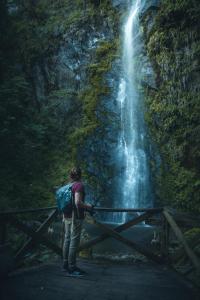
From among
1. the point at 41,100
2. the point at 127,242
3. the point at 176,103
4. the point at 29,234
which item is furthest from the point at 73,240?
the point at 41,100

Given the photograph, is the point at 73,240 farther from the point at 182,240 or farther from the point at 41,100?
the point at 41,100

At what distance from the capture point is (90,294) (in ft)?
15.6

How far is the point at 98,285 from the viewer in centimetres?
519

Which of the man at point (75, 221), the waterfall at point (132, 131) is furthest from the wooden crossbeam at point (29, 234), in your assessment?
the waterfall at point (132, 131)

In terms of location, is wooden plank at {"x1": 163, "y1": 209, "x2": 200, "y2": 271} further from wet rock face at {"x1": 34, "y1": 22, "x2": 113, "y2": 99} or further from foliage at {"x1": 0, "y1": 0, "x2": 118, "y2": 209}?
wet rock face at {"x1": 34, "y1": 22, "x2": 113, "y2": 99}

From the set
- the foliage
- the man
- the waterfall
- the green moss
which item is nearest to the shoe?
the man

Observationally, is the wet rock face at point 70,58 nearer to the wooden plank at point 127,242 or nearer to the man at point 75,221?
the wooden plank at point 127,242

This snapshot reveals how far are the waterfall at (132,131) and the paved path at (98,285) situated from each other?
10828mm

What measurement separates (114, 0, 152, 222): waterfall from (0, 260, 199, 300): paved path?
35.5 ft

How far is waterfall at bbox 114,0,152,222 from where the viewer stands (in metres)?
17.6

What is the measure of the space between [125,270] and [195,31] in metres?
15.4

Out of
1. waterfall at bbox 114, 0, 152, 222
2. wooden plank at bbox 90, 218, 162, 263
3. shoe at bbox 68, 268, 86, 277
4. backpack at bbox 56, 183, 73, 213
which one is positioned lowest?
shoe at bbox 68, 268, 86, 277

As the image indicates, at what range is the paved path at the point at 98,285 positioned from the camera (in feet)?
15.3

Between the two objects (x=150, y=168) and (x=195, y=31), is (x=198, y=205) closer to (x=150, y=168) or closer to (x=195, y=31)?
(x=150, y=168)
